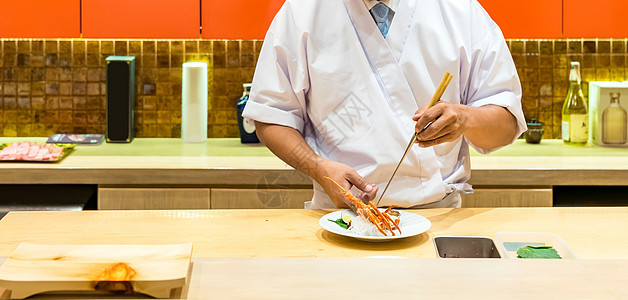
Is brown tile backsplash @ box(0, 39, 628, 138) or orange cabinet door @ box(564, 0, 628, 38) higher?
orange cabinet door @ box(564, 0, 628, 38)

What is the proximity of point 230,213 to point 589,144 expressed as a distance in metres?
1.95

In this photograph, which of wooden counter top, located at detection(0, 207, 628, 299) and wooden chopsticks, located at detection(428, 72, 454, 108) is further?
wooden chopsticks, located at detection(428, 72, 454, 108)

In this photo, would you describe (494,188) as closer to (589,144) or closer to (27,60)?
(589,144)

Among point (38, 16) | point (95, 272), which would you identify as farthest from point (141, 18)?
point (95, 272)

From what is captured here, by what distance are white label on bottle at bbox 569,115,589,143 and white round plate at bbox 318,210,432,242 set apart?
1702mm

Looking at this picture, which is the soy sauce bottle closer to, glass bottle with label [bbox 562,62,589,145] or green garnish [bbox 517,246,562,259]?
glass bottle with label [bbox 562,62,589,145]

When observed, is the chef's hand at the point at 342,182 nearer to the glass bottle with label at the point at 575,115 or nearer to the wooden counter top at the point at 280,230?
the wooden counter top at the point at 280,230

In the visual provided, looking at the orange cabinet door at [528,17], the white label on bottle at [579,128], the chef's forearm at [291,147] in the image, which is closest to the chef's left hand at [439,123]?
the chef's forearm at [291,147]

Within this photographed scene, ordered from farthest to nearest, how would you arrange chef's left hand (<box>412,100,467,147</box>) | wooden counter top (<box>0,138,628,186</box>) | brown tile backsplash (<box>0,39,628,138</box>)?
brown tile backsplash (<box>0,39,628,138</box>), wooden counter top (<box>0,138,628,186</box>), chef's left hand (<box>412,100,467,147</box>)

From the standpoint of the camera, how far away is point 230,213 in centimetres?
166

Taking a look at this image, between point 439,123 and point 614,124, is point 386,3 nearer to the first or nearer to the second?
point 439,123

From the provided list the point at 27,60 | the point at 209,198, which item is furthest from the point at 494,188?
the point at 27,60

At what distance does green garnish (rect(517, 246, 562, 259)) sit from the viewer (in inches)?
50.8

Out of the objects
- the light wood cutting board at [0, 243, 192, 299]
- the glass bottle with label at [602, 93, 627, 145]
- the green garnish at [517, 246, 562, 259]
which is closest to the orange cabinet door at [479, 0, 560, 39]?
the glass bottle with label at [602, 93, 627, 145]
